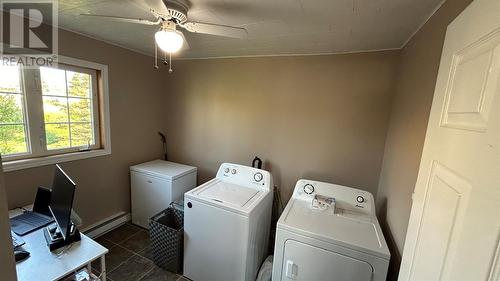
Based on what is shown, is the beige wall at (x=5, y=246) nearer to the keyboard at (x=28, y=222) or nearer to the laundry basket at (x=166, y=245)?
the keyboard at (x=28, y=222)

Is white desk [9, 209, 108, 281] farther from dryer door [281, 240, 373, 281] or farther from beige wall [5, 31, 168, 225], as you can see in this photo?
dryer door [281, 240, 373, 281]

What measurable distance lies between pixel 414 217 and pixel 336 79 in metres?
1.61

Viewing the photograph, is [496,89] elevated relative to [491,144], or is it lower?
elevated

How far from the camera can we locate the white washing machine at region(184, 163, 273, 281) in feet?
5.55

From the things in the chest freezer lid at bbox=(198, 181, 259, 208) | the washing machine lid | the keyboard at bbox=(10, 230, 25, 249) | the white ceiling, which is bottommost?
the keyboard at bbox=(10, 230, 25, 249)

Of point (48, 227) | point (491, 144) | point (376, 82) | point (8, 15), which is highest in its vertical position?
point (8, 15)

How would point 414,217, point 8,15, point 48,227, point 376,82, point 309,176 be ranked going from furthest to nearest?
point 309,176
point 376,82
point 8,15
point 48,227
point 414,217

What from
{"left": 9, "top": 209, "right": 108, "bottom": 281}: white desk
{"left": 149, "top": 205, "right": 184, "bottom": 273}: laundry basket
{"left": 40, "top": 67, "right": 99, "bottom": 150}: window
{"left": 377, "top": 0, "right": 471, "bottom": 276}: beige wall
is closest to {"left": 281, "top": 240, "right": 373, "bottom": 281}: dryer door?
{"left": 377, "top": 0, "right": 471, "bottom": 276}: beige wall

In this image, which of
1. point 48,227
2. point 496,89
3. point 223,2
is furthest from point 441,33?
point 48,227

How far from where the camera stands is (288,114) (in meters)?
2.43

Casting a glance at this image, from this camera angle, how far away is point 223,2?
126cm

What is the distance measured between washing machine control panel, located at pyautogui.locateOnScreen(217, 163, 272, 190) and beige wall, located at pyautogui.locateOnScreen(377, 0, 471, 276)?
42.0 inches

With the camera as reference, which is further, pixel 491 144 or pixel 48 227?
pixel 48 227

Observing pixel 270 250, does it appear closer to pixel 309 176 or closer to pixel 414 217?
pixel 309 176
